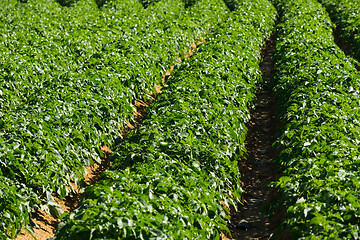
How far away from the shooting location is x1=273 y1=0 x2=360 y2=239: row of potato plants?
4992 millimetres

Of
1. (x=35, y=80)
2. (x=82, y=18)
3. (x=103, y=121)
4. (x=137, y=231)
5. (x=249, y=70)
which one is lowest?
(x=137, y=231)

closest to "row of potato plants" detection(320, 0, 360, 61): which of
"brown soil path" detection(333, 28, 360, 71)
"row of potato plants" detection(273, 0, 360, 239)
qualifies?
"brown soil path" detection(333, 28, 360, 71)

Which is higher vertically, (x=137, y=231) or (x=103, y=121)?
(x=103, y=121)

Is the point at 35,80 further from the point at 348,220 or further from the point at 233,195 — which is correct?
the point at 348,220

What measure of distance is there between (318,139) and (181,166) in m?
2.40

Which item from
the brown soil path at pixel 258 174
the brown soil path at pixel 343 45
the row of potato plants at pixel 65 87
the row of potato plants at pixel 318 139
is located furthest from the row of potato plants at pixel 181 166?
the brown soil path at pixel 343 45

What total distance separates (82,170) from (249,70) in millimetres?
5544

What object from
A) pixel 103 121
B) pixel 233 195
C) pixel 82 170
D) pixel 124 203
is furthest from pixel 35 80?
pixel 124 203

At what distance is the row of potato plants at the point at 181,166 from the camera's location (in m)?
4.75

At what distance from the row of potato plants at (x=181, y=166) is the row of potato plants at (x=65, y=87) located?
30.8 inches

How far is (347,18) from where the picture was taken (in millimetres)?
19047

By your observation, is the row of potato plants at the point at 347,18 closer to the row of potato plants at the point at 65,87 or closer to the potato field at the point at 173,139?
the potato field at the point at 173,139

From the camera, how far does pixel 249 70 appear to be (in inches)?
440

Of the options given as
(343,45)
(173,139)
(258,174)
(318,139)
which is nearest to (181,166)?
(173,139)
